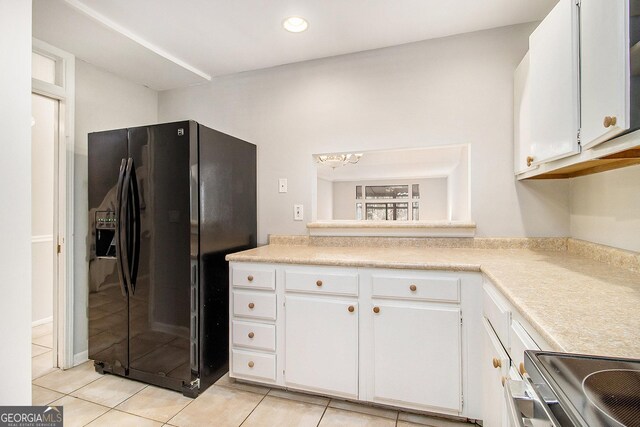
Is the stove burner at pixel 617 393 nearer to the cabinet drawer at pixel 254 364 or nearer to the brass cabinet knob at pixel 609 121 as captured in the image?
the brass cabinet knob at pixel 609 121

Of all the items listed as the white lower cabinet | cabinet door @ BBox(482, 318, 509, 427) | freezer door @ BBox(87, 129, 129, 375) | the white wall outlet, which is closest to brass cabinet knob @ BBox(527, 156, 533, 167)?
the white lower cabinet

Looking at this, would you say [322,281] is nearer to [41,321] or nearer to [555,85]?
[555,85]

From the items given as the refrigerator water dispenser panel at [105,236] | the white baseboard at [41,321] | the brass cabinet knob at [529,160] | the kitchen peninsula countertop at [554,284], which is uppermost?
the brass cabinet knob at [529,160]

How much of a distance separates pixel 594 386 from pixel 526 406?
0.12 m

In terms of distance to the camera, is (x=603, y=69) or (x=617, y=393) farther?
(x=603, y=69)

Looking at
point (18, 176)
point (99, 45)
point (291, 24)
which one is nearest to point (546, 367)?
point (18, 176)

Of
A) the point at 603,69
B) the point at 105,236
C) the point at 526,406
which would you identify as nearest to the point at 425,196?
the point at 603,69

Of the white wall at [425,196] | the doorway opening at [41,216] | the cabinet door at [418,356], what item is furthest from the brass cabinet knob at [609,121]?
the doorway opening at [41,216]

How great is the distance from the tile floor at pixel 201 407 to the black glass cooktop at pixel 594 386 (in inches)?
50.9

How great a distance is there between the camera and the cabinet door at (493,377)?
117 cm

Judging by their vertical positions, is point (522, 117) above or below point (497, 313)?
above

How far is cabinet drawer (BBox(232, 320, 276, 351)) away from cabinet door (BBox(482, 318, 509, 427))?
1.16 m

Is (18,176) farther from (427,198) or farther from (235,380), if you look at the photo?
(427,198)

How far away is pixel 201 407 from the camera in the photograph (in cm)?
181
